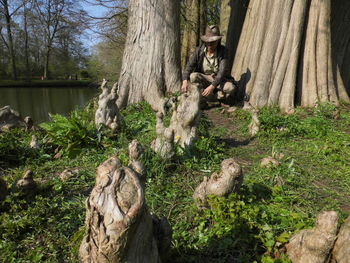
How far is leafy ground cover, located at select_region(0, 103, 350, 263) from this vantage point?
2.19 meters

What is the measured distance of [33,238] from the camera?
2.34 metres

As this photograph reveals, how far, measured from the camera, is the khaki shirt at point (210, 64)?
21.2ft

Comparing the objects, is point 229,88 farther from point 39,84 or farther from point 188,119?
point 39,84

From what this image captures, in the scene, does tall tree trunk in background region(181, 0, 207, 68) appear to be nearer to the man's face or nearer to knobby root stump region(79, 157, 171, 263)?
the man's face

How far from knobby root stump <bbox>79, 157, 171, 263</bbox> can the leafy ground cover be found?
767mm

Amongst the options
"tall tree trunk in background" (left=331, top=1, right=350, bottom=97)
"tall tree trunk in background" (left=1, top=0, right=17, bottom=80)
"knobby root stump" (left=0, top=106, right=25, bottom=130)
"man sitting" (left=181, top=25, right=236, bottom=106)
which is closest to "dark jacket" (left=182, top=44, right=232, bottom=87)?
"man sitting" (left=181, top=25, right=236, bottom=106)

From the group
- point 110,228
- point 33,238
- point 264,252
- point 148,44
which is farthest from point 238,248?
point 148,44

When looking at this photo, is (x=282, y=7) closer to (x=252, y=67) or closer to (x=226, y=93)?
(x=252, y=67)

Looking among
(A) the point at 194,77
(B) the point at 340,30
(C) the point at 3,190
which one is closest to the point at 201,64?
(A) the point at 194,77

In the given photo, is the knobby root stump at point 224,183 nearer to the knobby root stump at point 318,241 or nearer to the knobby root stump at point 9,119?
the knobby root stump at point 318,241

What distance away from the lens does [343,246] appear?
5.31 ft

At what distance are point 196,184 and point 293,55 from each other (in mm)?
4595

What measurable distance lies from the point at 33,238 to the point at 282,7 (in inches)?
256

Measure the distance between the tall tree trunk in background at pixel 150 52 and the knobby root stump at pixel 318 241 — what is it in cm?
490
